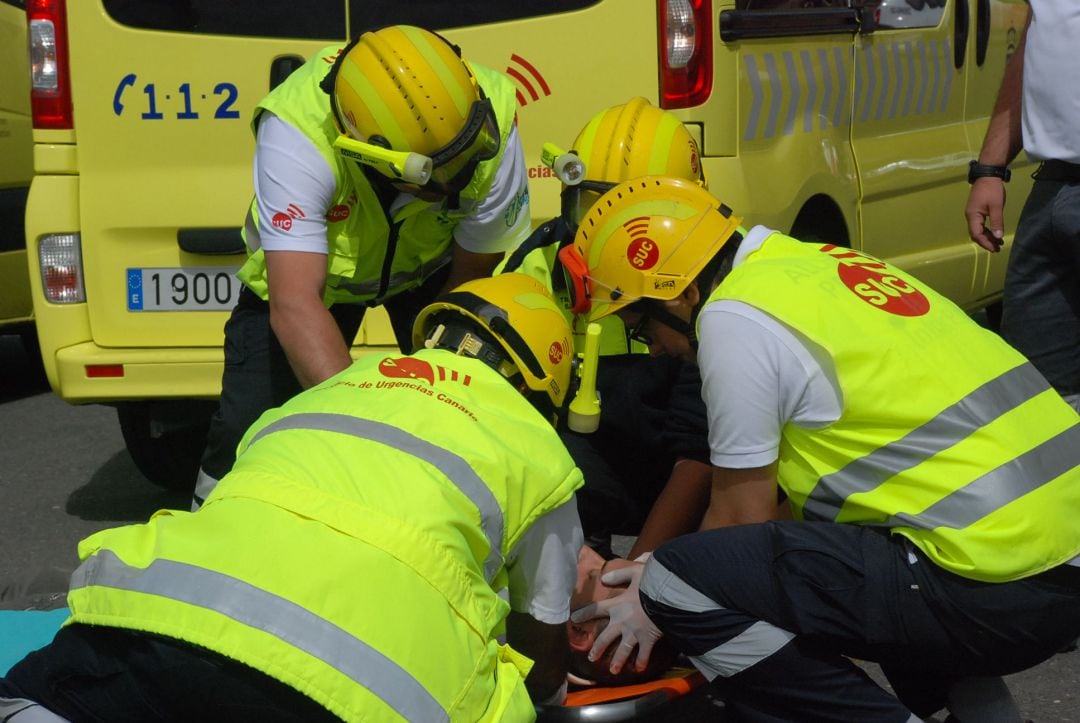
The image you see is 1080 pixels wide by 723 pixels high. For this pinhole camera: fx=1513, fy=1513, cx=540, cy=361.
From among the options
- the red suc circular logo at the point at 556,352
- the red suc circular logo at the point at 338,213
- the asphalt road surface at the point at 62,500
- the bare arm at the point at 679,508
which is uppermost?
the red suc circular logo at the point at 338,213

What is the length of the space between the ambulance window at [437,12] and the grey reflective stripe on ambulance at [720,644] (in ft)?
6.56

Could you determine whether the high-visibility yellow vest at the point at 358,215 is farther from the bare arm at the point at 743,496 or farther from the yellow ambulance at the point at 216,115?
the bare arm at the point at 743,496

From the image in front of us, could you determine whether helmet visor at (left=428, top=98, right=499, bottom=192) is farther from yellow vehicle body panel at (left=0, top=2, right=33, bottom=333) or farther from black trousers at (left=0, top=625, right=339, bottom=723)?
yellow vehicle body panel at (left=0, top=2, right=33, bottom=333)

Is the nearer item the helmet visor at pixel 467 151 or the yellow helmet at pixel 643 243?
the yellow helmet at pixel 643 243

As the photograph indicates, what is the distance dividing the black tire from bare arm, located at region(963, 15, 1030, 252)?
8.57 feet

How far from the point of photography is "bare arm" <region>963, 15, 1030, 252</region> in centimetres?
399

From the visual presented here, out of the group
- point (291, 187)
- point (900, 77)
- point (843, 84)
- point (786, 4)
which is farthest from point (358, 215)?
point (900, 77)

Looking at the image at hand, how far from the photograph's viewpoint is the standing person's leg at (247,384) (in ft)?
12.2

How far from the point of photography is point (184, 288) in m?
4.52

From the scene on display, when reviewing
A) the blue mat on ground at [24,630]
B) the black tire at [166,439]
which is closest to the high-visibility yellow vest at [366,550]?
the blue mat on ground at [24,630]

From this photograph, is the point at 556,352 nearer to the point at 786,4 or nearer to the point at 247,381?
the point at 247,381

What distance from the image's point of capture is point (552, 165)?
12.6 feet

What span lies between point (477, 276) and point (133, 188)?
1.21 meters

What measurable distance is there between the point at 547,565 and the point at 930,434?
703 mm
